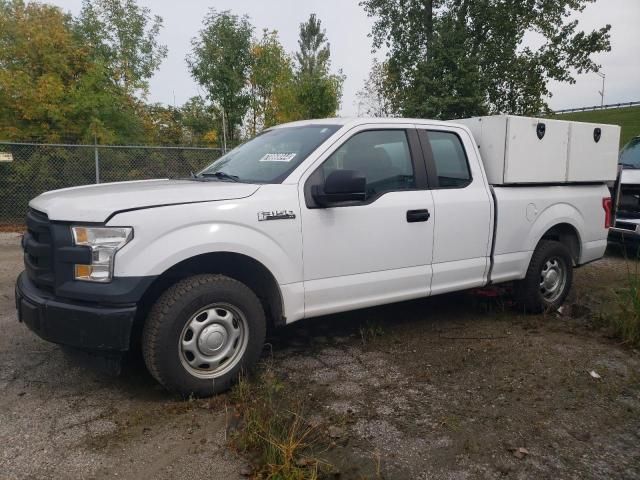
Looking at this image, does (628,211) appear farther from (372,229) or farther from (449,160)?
(372,229)

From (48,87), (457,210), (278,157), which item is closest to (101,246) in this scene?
(278,157)

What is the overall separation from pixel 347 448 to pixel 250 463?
521 millimetres

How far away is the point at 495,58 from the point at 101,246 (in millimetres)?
19540

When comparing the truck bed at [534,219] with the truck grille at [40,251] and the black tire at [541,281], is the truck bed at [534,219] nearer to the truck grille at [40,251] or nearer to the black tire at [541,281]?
the black tire at [541,281]

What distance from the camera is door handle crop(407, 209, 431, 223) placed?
159 inches

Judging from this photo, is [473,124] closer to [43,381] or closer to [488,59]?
[43,381]

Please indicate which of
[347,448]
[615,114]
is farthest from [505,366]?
[615,114]

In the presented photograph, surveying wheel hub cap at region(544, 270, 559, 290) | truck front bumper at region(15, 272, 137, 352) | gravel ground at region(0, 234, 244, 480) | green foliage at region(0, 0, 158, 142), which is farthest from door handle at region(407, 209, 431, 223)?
green foliage at region(0, 0, 158, 142)

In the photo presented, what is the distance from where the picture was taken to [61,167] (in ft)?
35.7

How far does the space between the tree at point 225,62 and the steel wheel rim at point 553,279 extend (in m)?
12.7

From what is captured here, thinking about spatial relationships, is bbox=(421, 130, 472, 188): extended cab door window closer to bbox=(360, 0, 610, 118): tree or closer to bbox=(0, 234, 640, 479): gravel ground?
bbox=(0, 234, 640, 479): gravel ground

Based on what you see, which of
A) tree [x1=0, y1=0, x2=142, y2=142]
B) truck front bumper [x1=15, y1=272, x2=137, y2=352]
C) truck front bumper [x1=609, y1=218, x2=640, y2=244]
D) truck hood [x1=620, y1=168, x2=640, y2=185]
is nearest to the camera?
truck front bumper [x1=15, y1=272, x2=137, y2=352]

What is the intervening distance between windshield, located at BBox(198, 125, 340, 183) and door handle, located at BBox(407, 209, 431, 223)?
906 mm

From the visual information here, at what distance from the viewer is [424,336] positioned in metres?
4.59
